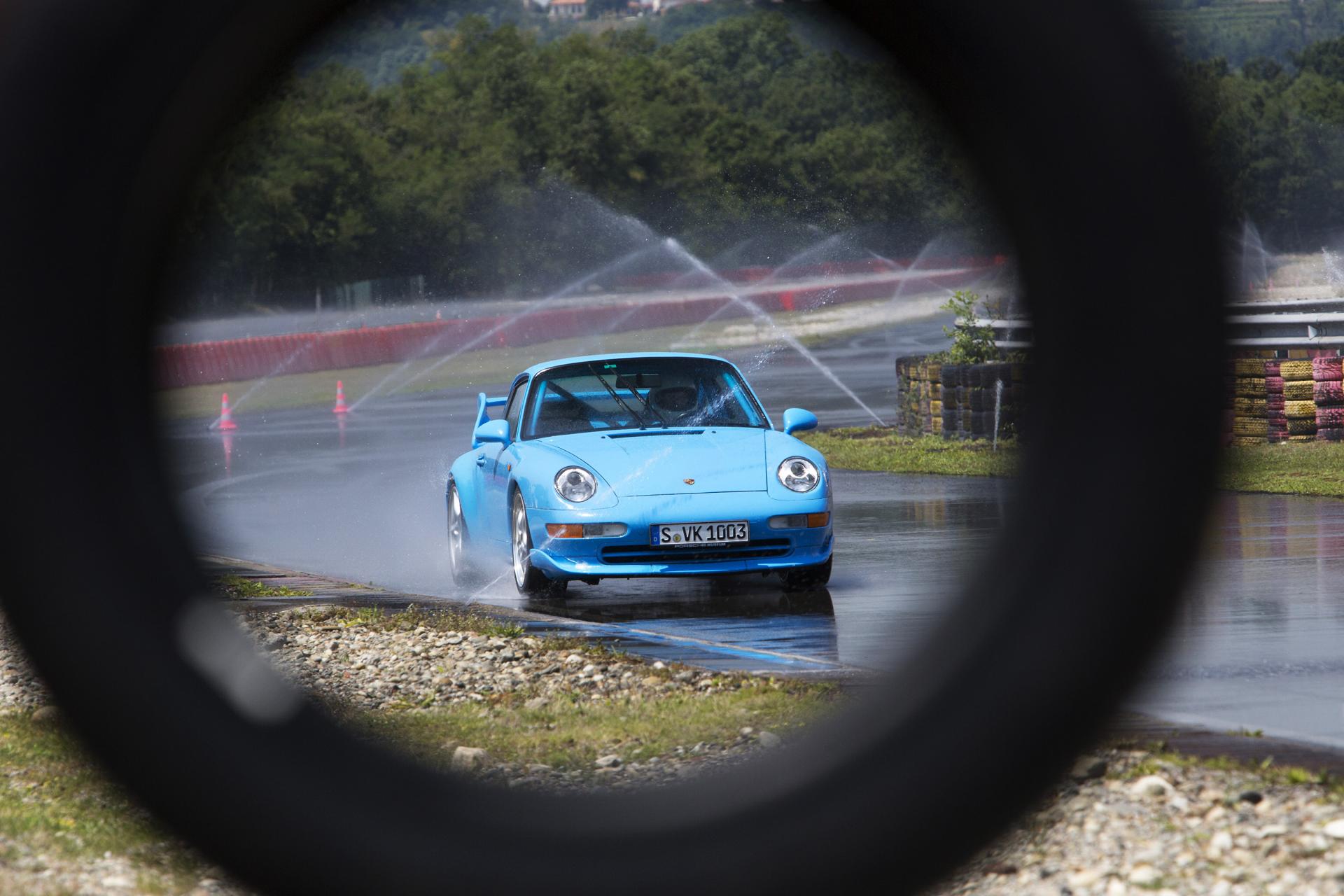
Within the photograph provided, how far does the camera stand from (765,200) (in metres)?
78.6

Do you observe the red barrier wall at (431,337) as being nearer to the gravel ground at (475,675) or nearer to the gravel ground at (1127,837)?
the gravel ground at (475,675)

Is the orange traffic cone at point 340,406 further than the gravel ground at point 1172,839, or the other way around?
the orange traffic cone at point 340,406

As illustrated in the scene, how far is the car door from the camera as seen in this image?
398 inches

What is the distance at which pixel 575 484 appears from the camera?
938 centimetres

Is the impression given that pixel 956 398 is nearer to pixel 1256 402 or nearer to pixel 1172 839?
pixel 1256 402

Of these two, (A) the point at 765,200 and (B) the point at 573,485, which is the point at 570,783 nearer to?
(B) the point at 573,485

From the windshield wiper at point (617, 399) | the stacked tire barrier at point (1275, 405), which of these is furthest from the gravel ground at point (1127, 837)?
the stacked tire barrier at point (1275, 405)

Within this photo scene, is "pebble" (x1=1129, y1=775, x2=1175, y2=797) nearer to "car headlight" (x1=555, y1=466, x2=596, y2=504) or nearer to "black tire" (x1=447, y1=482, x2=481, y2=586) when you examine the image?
"car headlight" (x1=555, y1=466, x2=596, y2=504)

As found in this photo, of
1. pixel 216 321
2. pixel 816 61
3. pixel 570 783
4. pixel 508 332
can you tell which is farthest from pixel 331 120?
pixel 570 783

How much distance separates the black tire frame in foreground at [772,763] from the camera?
1.98 m

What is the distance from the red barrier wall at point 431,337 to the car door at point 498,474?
65.2 feet

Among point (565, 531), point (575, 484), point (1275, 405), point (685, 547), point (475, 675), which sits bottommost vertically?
point (475, 675)

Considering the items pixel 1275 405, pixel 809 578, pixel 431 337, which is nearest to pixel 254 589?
pixel 809 578

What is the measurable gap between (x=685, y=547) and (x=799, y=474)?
765mm
